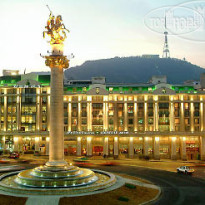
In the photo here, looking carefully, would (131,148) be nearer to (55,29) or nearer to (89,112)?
(89,112)

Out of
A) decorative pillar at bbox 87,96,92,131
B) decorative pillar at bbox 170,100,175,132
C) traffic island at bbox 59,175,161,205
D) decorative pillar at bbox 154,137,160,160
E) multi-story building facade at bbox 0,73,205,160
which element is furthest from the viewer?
decorative pillar at bbox 87,96,92,131

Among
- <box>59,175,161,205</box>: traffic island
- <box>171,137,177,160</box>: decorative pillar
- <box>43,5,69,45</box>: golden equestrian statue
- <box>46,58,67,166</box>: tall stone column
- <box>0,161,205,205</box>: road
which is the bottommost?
<box>0,161,205,205</box>: road

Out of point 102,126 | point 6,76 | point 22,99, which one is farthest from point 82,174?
point 6,76

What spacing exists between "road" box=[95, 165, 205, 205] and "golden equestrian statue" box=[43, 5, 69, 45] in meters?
31.5

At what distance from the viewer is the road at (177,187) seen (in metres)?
47.4

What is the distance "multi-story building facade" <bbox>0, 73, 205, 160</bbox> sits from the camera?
11175 cm

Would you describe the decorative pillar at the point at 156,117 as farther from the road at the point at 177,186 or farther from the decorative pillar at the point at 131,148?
the road at the point at 177,186

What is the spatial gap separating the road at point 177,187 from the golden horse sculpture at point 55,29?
31.5 m

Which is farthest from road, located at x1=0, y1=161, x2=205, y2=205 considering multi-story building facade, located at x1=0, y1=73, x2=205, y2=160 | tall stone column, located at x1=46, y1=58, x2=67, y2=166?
multi-story building facade, located at x1=0, y1=73, x2=205, y2=160

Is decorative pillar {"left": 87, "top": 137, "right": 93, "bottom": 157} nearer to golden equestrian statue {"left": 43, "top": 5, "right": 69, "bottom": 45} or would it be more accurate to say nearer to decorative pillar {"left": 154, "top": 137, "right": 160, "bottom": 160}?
decorative pillar {"left": 154, "top": 137, "right": 160, "bottom": 160}

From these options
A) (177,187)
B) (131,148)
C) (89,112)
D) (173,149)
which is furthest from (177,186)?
(89,112)

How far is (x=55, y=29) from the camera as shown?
5503 cm

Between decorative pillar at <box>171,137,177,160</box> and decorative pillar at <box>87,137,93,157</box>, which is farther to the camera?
decorative pillar at <box>87,137,93,157</box>

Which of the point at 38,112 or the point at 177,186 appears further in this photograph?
the point at 38,112
